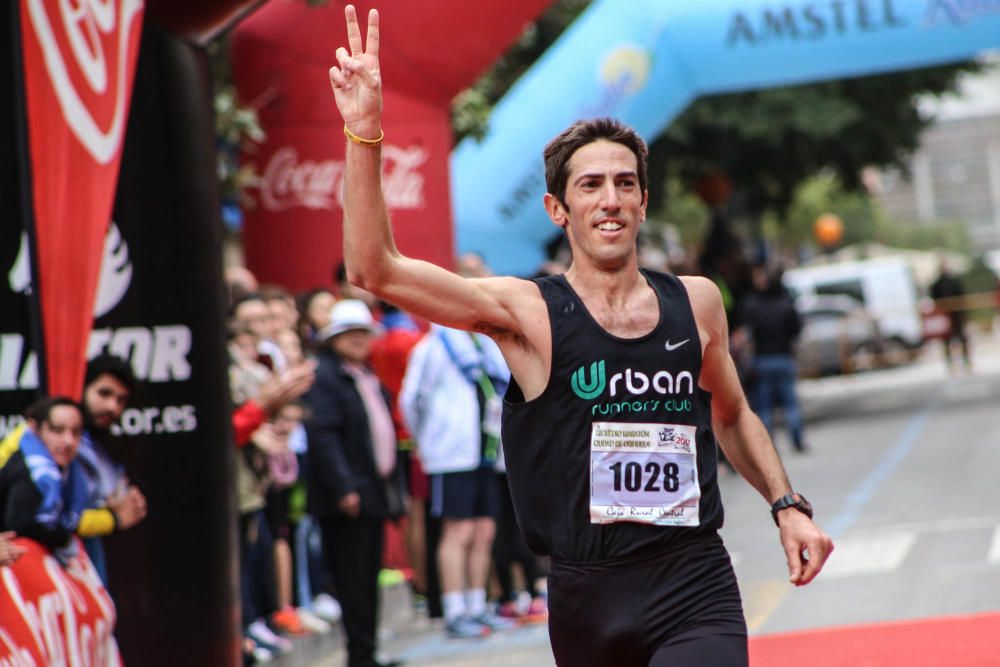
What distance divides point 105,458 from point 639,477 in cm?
300

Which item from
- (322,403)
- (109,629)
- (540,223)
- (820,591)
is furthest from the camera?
(540,223)

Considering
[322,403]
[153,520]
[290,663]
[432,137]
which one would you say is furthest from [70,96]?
[432,137]

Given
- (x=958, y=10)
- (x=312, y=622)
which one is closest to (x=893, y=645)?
(x=312, y=622)

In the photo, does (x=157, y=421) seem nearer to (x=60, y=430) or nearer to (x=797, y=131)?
(x=60, y=430)

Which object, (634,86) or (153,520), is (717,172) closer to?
(634,86)

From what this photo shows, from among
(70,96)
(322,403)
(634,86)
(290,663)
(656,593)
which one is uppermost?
(634,86)

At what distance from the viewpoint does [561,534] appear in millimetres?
4168

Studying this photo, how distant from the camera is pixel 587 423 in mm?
4145

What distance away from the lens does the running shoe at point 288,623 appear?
30.7 ft

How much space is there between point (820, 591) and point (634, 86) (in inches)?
256

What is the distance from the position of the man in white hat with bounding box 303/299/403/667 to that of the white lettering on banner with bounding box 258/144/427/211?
9.44 feet

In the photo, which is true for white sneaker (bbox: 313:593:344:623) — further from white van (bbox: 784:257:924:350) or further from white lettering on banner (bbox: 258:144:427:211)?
white van (bbox: 784:257:924:350)

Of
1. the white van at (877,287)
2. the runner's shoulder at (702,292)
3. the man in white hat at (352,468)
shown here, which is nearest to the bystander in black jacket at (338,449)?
the man in white hat at (352,468)

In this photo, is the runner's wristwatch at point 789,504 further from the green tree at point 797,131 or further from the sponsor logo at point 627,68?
the green tree at point 797,131
